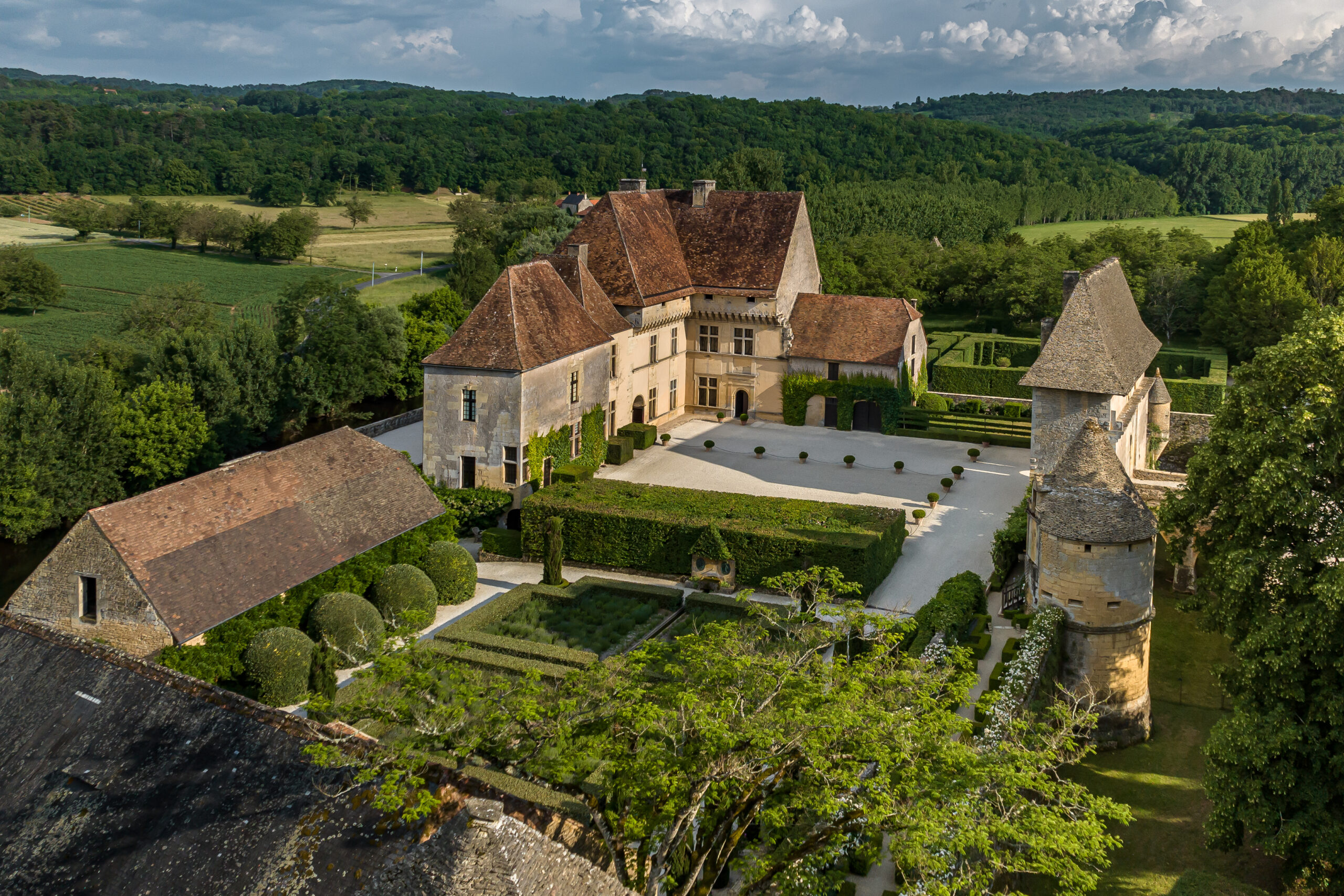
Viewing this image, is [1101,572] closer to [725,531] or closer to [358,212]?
[725,531]

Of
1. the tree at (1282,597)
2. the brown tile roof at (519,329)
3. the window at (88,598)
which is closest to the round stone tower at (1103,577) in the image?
the tree at (1282,597)

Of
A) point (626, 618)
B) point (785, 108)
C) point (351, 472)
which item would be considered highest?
point (785, 108)

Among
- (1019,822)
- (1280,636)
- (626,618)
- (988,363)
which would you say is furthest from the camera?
(988,363)

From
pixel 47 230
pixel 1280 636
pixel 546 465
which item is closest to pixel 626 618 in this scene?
pixel 546 465

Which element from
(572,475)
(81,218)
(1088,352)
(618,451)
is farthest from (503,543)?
(81,218)

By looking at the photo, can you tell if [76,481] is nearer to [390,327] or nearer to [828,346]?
[390,327]

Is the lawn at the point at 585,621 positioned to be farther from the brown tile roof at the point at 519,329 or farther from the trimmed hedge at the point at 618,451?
the trimmed hedge at the point at 618,451

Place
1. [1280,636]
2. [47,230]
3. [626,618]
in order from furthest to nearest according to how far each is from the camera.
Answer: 1. [47,230]
2. [626,618]
3. [1280,636]

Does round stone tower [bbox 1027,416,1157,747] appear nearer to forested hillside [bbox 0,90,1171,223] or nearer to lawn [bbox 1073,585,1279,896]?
lawn [bbox 1073,585,1279,896]
